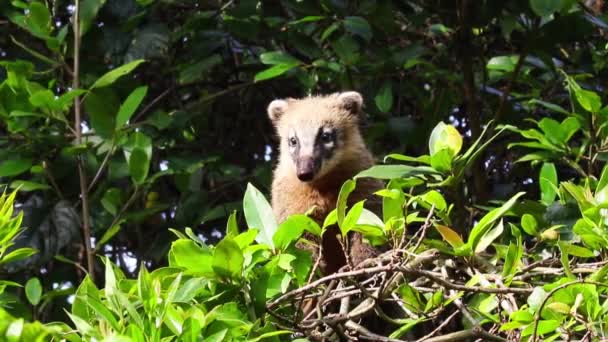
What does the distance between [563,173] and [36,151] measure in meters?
2.92

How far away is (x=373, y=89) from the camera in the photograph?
20.9 ft

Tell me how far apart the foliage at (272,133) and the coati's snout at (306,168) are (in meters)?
0.41

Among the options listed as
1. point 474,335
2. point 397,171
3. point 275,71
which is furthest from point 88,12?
point 474,335

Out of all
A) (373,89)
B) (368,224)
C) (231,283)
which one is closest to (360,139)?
(373,89)

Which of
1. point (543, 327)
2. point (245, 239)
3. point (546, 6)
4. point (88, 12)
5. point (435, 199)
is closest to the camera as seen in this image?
point (543, 327)

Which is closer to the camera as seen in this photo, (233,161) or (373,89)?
(373,89)

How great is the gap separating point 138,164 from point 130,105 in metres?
0.30

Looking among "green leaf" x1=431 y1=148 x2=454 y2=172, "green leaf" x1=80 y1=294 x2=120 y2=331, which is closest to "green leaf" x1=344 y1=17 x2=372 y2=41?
"green leaf" x1=431 y1=148 x2=454 y2=172

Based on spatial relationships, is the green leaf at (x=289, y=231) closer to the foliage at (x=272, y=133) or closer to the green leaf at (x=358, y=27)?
the foliage at (x=272, y=133)

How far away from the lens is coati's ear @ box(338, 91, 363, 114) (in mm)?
6176

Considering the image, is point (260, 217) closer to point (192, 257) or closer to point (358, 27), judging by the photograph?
Answer: point (192, 257)

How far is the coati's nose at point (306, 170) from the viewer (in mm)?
5516

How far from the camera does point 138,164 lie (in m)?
5.08

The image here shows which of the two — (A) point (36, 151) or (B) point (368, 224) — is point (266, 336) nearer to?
(B) point (368, 224)
